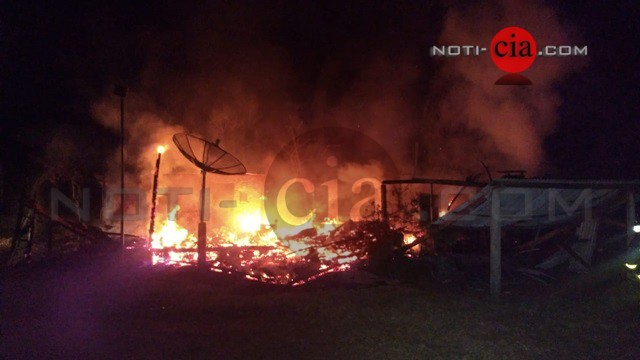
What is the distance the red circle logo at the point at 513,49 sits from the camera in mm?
16328

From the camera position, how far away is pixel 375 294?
8.32 m

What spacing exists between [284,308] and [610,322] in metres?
4.78

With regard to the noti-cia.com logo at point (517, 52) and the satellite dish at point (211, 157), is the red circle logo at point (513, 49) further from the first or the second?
the satellite dish at point (211, 157)

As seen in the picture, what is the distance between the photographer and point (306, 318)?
6902mm

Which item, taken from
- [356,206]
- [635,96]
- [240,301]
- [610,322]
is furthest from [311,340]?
[635,96]

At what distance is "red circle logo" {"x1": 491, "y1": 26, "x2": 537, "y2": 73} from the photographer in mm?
16328

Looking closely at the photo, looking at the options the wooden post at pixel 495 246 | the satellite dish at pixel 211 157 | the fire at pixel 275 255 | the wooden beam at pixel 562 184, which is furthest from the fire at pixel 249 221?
the wooden beam at pixel 562 184

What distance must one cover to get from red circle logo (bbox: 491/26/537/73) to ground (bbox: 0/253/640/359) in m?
10.3

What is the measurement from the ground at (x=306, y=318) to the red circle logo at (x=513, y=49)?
404 inches

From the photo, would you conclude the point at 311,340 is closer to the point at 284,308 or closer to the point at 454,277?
the point at 284,308

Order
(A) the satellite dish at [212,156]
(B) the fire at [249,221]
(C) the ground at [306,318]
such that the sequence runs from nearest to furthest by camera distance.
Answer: (C) the ground at [306,318] < (A) the satellite dish at [212,156] < (B) the fire at [249,221]

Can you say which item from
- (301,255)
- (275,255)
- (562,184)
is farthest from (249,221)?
(562,184)

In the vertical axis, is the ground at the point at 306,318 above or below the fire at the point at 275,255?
below

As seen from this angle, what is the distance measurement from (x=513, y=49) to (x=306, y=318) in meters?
13.8
